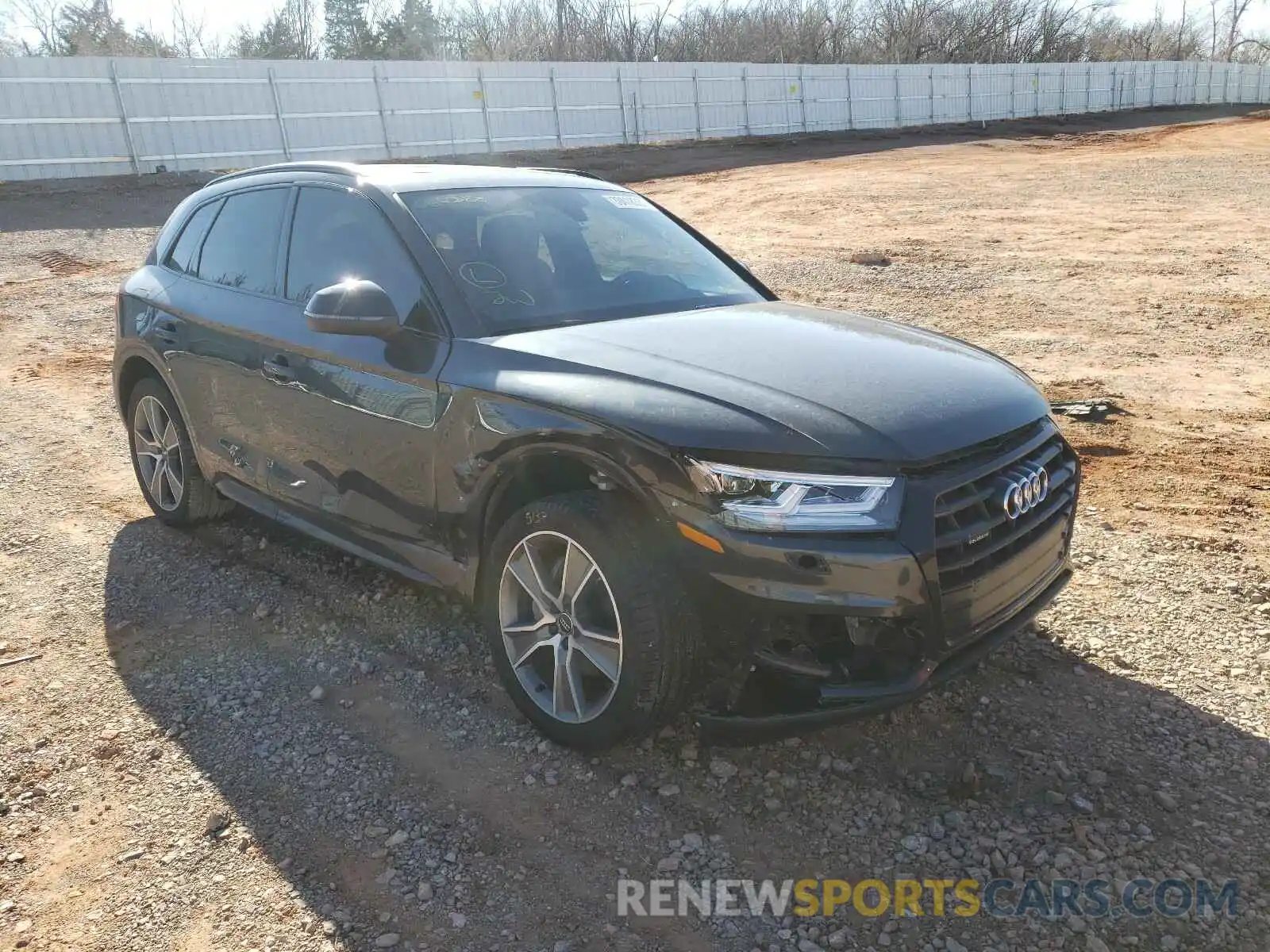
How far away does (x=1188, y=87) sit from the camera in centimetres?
5353

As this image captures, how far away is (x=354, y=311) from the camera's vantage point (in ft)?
11.2

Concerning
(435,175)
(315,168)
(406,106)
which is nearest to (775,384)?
(435,175)

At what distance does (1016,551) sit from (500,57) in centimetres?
6156

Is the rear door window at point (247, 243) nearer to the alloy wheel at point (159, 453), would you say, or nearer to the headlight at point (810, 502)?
the alloy wheel at point (159, 453)


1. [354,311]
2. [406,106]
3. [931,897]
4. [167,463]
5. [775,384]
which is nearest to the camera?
[931,897]

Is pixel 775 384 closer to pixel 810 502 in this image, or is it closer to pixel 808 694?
pixel 810 502

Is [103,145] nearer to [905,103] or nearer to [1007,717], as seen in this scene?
[1007,717]

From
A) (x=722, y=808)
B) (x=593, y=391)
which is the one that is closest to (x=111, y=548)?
(x=593, y=391)

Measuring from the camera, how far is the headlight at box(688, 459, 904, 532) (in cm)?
269

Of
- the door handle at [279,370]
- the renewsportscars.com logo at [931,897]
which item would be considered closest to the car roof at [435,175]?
the door handle at [279,370]

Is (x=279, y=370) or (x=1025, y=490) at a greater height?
(x=279, y=370)

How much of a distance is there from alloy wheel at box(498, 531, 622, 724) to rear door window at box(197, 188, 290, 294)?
6.16ft

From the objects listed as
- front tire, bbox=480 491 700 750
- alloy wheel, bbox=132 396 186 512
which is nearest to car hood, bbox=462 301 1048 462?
front tire, bbox=480 491 700 750

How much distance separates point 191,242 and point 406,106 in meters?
22.9
